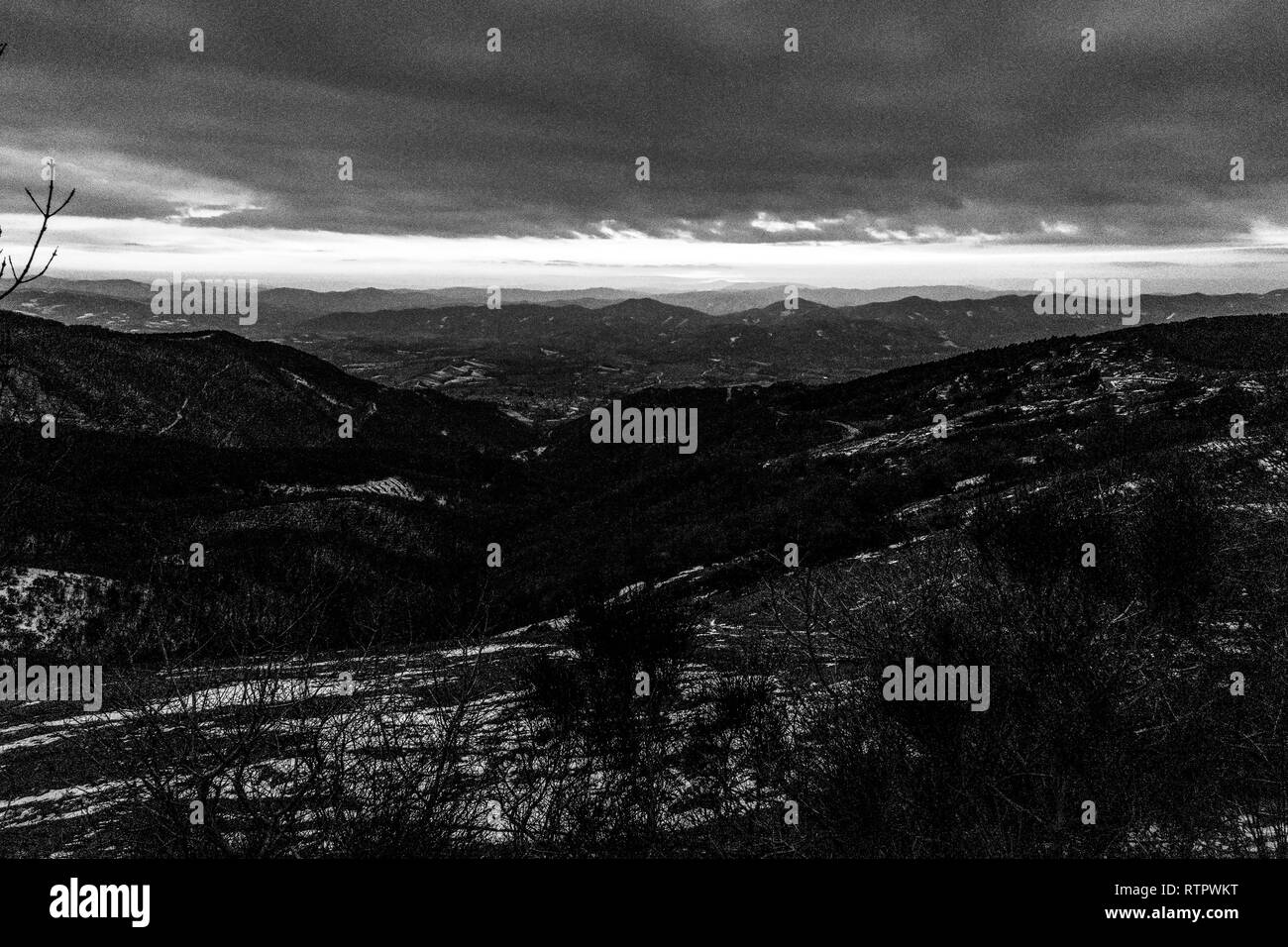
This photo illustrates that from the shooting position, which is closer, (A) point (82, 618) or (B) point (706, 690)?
(B) point (706, 690)

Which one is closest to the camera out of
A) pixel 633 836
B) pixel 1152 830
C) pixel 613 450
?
pixel 1152 830

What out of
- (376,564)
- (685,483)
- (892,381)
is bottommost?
(376,564)

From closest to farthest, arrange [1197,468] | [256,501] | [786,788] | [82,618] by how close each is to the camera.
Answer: [786,788]
[1197,468]
[82,618]
[256,501]

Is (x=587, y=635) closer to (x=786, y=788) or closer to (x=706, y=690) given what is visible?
(x=706, y=690)

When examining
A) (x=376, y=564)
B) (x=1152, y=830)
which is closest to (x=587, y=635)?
(x=1152, y=830)
